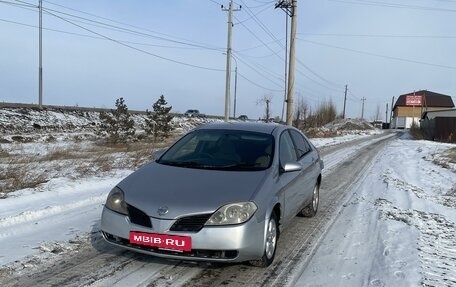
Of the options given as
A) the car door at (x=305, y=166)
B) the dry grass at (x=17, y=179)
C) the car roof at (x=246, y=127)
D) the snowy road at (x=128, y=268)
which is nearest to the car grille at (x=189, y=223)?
the snowy road at (x=128, y=268)

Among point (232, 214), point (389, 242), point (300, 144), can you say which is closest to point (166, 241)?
point (232, 214)

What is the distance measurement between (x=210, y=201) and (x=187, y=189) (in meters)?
0.35

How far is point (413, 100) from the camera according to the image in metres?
109

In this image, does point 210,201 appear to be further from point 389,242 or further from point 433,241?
point 433,241

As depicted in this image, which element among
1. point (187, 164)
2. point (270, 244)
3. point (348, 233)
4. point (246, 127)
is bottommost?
point (348, 233)

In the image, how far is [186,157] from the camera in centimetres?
580

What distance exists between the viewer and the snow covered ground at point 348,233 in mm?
4746

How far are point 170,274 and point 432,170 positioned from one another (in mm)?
13766

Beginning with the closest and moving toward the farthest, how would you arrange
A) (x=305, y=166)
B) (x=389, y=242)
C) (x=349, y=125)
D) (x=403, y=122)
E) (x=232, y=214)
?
(x=232, y=214) < (x=389, y=242) < (x=305, y=166) < (x=349, y=125) < (x=403, y=122)

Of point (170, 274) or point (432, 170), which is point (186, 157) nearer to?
point (170, 274)

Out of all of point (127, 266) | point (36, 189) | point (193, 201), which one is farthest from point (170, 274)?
point (36, 189)

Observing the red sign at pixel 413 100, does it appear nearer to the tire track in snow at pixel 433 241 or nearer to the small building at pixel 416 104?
the small building at pixel 416 104

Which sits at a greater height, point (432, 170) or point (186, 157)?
point (186, 157)

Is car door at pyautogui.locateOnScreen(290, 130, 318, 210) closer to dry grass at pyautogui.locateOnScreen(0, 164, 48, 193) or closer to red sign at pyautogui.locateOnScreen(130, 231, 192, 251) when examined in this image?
red sign at pyautogui.locateOnScreen(130, 231, 192, 251)
